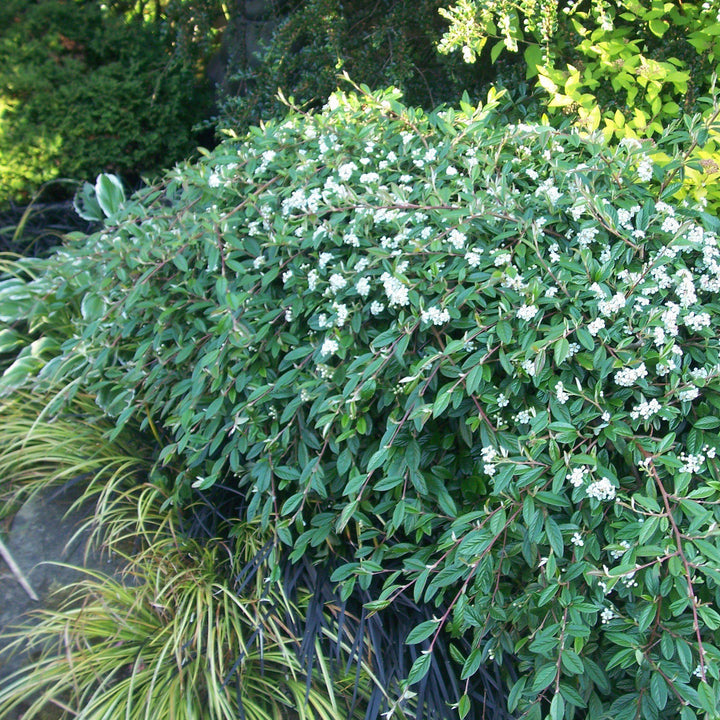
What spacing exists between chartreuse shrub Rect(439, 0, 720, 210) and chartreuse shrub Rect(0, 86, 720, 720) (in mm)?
280

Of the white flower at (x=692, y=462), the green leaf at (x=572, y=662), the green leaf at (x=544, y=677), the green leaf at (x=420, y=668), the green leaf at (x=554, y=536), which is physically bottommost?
the green leaf at (x=544, y=677)

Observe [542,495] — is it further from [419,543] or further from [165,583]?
[165,583]

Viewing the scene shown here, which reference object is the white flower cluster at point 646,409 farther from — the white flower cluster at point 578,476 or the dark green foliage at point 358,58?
the dark green foliage at point 358,58

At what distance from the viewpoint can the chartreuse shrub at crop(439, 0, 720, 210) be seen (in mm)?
2285

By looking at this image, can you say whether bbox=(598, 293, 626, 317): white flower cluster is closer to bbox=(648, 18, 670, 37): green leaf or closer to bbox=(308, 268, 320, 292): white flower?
bbox=(308, 268, 320, 292): white flower

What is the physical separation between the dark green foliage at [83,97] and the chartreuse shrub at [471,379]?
1945 mm

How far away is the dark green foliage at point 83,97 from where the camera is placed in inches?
152

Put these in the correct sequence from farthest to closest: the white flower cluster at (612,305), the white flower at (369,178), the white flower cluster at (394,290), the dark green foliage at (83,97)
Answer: the dark green foliage at (83,97) → the white flower at (369,178) → the white flower cluster at (394,290) → the white flower cluster at (612,305)

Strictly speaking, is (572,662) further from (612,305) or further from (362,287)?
(362,287)

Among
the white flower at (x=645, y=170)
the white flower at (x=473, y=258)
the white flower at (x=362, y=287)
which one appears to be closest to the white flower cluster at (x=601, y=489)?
the white flower at (x=473, y=258)

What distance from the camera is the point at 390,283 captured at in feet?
5.77

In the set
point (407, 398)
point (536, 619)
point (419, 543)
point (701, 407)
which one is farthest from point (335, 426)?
point (701, 407)

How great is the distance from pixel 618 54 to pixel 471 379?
5.07 ft

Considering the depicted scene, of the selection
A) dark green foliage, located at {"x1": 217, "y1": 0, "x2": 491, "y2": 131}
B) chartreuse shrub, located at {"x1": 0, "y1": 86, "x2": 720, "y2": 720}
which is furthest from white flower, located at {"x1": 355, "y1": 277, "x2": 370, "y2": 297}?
dark green foliage, located at {"x1": 217, "y1": 0, "x2": 491, "y2": 131}
